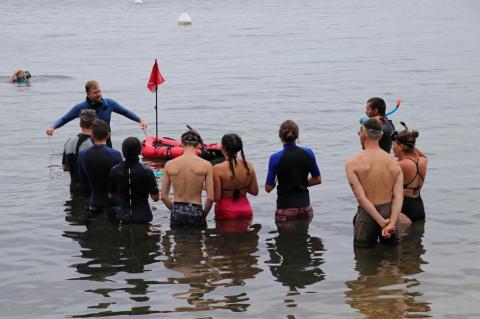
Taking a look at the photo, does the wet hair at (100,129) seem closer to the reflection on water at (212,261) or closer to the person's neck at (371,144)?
the reflection on water at (212,261)

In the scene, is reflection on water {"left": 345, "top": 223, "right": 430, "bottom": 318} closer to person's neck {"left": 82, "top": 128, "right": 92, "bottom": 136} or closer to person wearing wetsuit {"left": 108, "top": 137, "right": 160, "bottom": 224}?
person wearing wetsuit {"left": 108, "top": 137, "right": 160, "bottom": 224}

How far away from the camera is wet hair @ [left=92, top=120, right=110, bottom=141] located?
1337 centimetres

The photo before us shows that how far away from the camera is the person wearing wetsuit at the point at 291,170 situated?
13.2 metres

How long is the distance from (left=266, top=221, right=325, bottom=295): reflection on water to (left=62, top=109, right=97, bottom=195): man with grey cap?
3467 millimetres

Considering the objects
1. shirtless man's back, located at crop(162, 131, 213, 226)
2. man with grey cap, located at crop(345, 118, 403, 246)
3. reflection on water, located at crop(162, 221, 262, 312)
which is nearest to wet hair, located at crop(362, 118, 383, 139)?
man with grey cap, located at crop(345, 118, 403, 246)

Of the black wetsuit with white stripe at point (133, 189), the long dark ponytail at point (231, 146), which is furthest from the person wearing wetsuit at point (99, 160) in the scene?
the long dark ponytail at point (231, 146)

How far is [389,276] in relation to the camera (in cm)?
1177

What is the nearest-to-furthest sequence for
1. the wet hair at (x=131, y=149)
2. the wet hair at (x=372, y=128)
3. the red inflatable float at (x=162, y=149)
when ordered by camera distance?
1. the wet hair at (x=372, y=128)
2. the wet hair at (x=131, y=149)
3. the red inflatable float at (x=162, y=149)

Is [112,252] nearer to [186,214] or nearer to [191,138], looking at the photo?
[186,214]

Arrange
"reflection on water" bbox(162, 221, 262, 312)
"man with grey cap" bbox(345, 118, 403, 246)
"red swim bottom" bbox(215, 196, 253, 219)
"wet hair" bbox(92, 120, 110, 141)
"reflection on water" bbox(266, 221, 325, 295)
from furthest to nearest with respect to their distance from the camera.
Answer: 1. "red swim bottom" bbox(215, 196, 253, 219)
2. "wet hair" bbox(92, 120, 110, 141)
3. "reflection on water" bbox(266, 221, 325, 295)
4. "man with grey cap" bbox(345, 118, 403, 246)
5. "reflection on water" bbox(162, 221, 262, 312)

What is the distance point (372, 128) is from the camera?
1158 centimetres

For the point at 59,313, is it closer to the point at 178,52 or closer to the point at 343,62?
the point at 343,62

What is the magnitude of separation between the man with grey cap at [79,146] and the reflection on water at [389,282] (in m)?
4.83

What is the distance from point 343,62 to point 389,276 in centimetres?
3342
